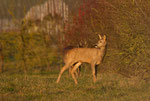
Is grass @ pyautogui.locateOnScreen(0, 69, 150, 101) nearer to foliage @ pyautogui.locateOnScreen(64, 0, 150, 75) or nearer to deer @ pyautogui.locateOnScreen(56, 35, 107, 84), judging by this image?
foliage @ pyautogui.locateOnScreen(64, 0, 150, 75)

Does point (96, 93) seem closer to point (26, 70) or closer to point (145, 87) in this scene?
point (145, 87)

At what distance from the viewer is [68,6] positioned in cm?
1469

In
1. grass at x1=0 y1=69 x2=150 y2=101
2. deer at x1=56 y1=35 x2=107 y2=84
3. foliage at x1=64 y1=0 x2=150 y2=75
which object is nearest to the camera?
grass at x1=0 y1=69 x2=150 y2=101

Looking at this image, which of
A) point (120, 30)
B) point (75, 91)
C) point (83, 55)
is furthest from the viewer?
point (83, 55)

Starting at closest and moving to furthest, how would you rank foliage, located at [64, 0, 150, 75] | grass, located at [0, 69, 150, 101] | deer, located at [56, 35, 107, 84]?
1. grass, located at [0, 69, 150, 101]
2. foliage, located at [64, 0, 150, 75]
3. deer, located at [56, 35, 107, 84]

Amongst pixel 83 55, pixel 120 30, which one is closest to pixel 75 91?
pixel 83 55

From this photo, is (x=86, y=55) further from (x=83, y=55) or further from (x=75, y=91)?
(x=75, y=91)

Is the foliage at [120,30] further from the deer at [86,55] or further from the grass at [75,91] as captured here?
the grass at [75,91]

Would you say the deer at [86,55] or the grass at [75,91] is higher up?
the deer at [86,55]

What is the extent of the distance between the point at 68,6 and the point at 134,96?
832 centimetres

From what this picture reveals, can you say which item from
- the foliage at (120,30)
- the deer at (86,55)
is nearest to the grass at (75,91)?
the foliage at (120,30)

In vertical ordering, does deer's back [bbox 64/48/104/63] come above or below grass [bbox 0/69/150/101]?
above

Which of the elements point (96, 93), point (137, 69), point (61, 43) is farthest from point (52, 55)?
point (96, 93)

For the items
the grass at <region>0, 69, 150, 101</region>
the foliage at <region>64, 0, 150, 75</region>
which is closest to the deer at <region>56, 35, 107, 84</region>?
the foliage at <region>64, 0, 150, 75</region>
